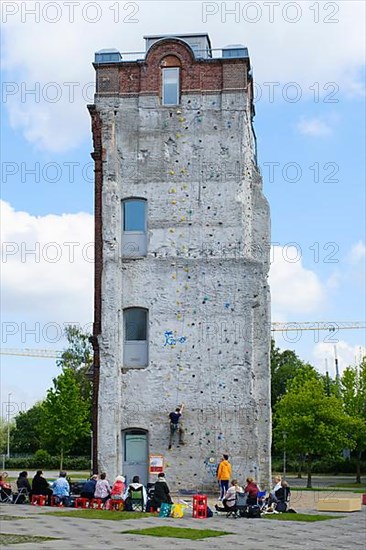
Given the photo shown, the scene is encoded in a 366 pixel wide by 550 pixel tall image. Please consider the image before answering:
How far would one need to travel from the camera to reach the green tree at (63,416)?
67.7m

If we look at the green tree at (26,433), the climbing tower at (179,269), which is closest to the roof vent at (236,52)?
the climbing tower at (179,269)

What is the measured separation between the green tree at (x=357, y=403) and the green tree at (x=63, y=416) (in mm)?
19443

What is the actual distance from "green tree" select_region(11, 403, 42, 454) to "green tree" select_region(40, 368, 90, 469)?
2685 cm

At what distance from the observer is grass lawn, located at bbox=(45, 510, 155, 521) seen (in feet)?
89.5

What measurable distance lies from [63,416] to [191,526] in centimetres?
4297

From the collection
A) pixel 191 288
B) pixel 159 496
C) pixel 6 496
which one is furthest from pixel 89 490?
pixel 191 288

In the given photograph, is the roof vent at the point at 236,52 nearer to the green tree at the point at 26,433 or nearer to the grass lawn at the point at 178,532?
the grass lawn at the point at 178,532

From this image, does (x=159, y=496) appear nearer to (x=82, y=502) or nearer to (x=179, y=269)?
(x=82, y=502)

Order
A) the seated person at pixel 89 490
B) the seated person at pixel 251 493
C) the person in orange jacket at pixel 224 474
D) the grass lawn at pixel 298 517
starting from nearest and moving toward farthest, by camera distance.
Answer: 1. the grass lawn at pixel 298 517
2. the seated person at pixel 251 493
3. the seated person at pixel 89 490
4. the person in orange jacket at pixel 224 474

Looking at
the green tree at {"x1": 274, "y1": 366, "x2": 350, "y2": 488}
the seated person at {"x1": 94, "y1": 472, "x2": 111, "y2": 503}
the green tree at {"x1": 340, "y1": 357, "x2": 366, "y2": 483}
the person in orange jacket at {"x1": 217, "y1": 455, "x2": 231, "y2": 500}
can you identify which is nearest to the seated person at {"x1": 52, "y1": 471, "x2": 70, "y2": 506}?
the seated person at {"x1": 94, "y1": 472, "x2": 111, "y2": 503}

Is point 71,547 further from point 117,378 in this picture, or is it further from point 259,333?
point 259,333

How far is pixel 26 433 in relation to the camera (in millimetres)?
98750

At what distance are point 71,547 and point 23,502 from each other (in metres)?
12.0

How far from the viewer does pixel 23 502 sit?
103 ft
